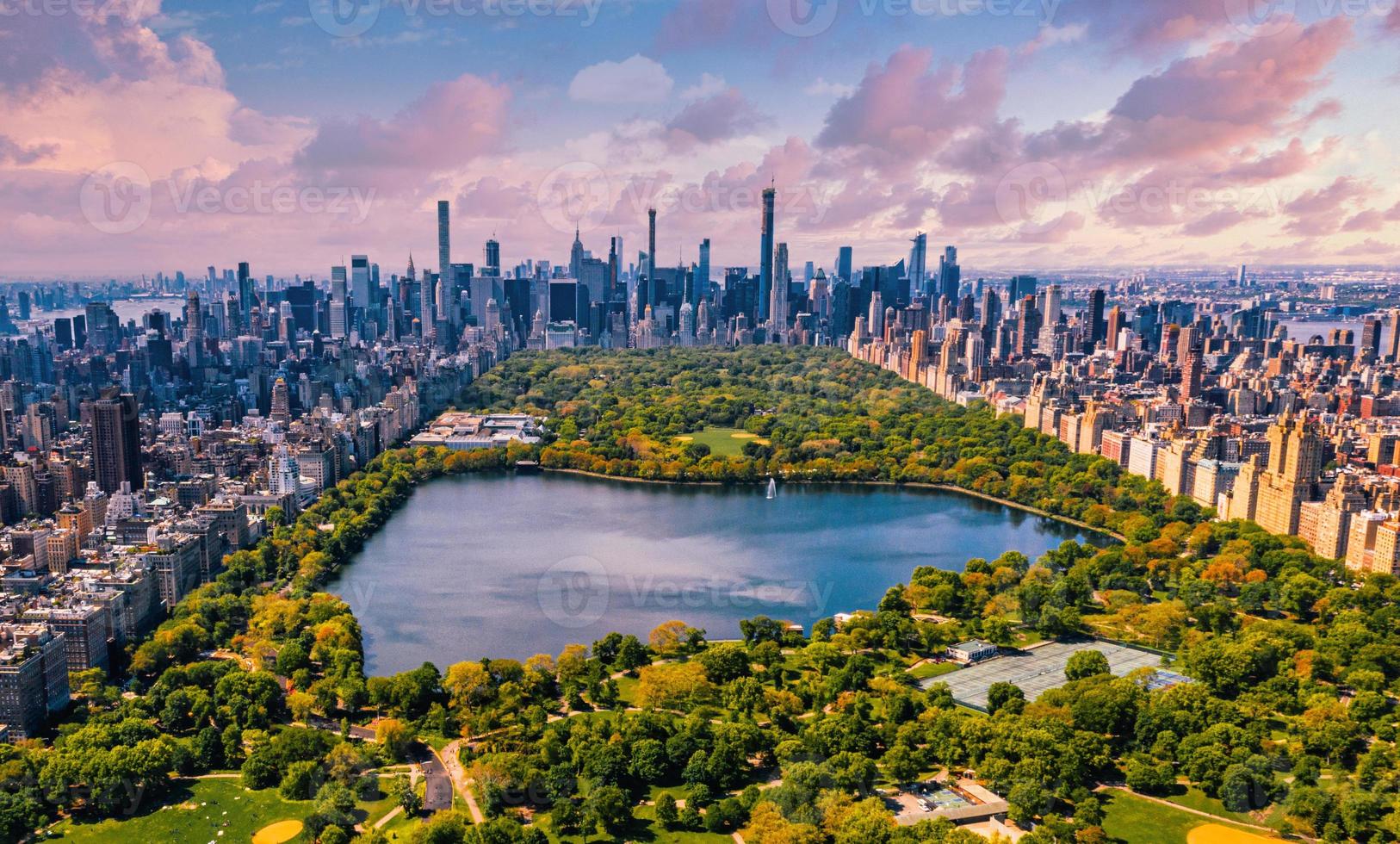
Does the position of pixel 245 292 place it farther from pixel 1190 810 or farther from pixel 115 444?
pixel 1190 810

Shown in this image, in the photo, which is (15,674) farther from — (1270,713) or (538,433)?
(538,433)

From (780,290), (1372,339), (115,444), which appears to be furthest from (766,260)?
(115,444)

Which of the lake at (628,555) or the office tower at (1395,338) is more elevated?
the office tower at (1395,338)

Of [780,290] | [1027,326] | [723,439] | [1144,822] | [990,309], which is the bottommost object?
[1144,822]

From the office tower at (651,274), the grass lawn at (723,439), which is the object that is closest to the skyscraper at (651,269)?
the office tower at (651,274)

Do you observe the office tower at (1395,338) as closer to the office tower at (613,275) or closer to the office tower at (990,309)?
the office tower at (990,309)
